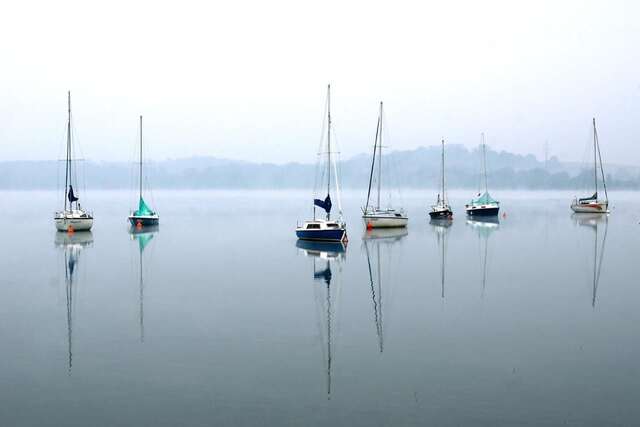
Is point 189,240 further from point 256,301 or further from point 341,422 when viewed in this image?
point 341,422

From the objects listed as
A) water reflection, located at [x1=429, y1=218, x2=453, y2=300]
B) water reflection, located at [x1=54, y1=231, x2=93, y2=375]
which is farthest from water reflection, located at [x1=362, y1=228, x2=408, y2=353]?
water reflection, located at [x1=54, y1=231, x2=93, y2=375]

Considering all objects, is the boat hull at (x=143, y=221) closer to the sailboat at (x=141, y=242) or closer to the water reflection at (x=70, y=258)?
the sailboat at (x=141, y=242)

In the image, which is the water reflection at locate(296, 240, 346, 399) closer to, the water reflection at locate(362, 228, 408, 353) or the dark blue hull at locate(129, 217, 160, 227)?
the water reflection at locate(362, 228, 408, 353)

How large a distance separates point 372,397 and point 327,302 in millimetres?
13240

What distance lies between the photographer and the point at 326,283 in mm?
35250

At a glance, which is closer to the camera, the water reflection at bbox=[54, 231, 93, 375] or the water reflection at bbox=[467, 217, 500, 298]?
the water reflection at bbox=[54, 231, 93, 375]

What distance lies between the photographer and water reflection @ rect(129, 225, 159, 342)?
2668cm

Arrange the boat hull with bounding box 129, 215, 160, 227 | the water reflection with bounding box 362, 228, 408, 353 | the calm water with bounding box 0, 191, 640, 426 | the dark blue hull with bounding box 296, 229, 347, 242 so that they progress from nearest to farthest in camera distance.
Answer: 1. the calm water with bounding box 0, 191, 640, 426
2. the water reflection with bounding box 362, 228, 408, 353
3. the dark blue hull with bounding box 296, 229, 347, 242
4. the boat hull with bounding box 129, 215, 160, 227

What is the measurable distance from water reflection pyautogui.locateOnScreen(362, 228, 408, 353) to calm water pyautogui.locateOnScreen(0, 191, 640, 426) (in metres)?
0.22

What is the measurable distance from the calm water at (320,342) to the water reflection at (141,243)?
0.87 feet

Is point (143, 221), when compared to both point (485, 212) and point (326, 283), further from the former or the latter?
point (485, 212)

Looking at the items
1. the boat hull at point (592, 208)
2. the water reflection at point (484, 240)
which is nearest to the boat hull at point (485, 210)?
the water reflection at point (484, 240)

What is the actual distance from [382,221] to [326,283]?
37.8m

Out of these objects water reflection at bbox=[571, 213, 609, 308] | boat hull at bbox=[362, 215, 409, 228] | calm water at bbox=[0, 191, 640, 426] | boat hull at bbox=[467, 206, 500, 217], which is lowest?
calm water at bbox=[0, 191, 640, 426]
